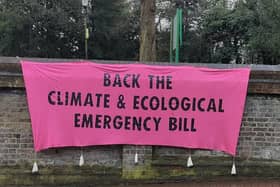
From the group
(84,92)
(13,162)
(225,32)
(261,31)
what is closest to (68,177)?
(13,162)

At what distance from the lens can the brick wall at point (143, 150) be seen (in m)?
6.20

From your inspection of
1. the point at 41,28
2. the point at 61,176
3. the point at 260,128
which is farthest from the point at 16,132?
the point at 41,28

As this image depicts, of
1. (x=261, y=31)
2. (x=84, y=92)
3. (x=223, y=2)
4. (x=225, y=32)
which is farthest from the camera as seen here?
(x=223, y=2)

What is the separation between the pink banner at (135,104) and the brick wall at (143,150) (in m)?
0.15

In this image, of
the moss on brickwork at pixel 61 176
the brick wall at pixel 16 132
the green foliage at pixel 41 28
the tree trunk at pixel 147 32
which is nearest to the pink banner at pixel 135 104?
the brick wall at pixel 16 132

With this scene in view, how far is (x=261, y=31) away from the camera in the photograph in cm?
1931

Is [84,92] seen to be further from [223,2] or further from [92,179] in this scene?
[223,2]

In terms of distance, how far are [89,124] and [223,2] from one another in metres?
21.0

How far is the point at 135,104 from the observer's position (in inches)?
244

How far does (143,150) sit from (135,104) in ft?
2.26

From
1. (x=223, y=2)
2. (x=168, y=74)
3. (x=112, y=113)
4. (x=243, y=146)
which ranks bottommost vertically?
(x=243, y=146)

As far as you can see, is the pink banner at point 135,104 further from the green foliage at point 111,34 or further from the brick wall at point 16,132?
the green foliage at point 111,34

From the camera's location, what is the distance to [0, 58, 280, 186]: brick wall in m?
6.20

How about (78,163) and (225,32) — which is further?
(225,32)
